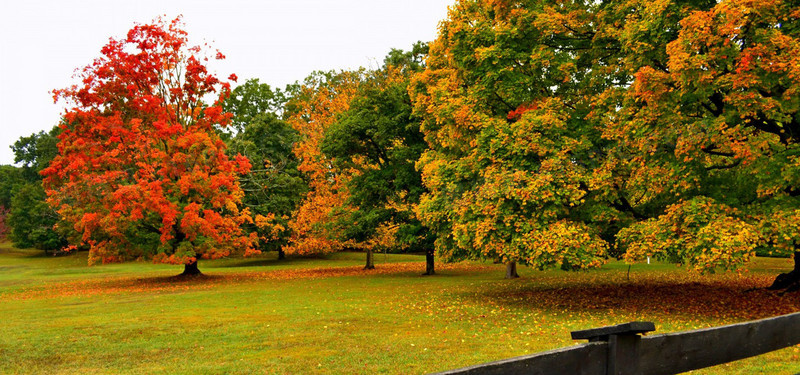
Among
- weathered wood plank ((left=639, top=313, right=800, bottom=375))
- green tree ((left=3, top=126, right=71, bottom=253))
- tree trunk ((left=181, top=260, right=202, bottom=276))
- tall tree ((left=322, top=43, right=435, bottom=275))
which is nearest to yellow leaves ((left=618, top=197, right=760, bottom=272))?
weathered wood plank ((left=639, top=313, right=800, bottom=375))

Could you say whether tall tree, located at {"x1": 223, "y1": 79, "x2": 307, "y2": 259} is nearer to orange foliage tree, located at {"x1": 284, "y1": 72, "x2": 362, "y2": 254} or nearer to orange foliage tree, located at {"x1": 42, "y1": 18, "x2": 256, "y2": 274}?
orange foliage tree, located at {"x1": 284, "y1": 72, "x2": 362, "y2": 254}

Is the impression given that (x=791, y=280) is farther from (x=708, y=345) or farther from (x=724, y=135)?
(x=708, y=345)

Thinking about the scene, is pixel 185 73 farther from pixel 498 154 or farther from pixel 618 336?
pixel 618 336

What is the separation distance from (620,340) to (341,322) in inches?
441

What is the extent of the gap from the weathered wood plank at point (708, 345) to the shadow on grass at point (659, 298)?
10.8 m

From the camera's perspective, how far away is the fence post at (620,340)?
321cm

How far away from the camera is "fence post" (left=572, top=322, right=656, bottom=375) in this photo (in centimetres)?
321

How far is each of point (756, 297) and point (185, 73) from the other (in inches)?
1137

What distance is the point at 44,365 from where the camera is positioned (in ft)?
32.3

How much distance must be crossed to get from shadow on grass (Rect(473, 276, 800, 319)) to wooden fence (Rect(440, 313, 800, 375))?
11071mm

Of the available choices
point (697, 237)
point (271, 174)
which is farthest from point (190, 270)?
point (697, 237)

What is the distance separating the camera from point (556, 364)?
9.72 ft

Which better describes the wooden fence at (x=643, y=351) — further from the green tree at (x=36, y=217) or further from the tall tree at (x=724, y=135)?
the green tree at (x=36, y=217)

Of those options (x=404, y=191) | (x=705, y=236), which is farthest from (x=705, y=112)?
(x=404, y=191)
